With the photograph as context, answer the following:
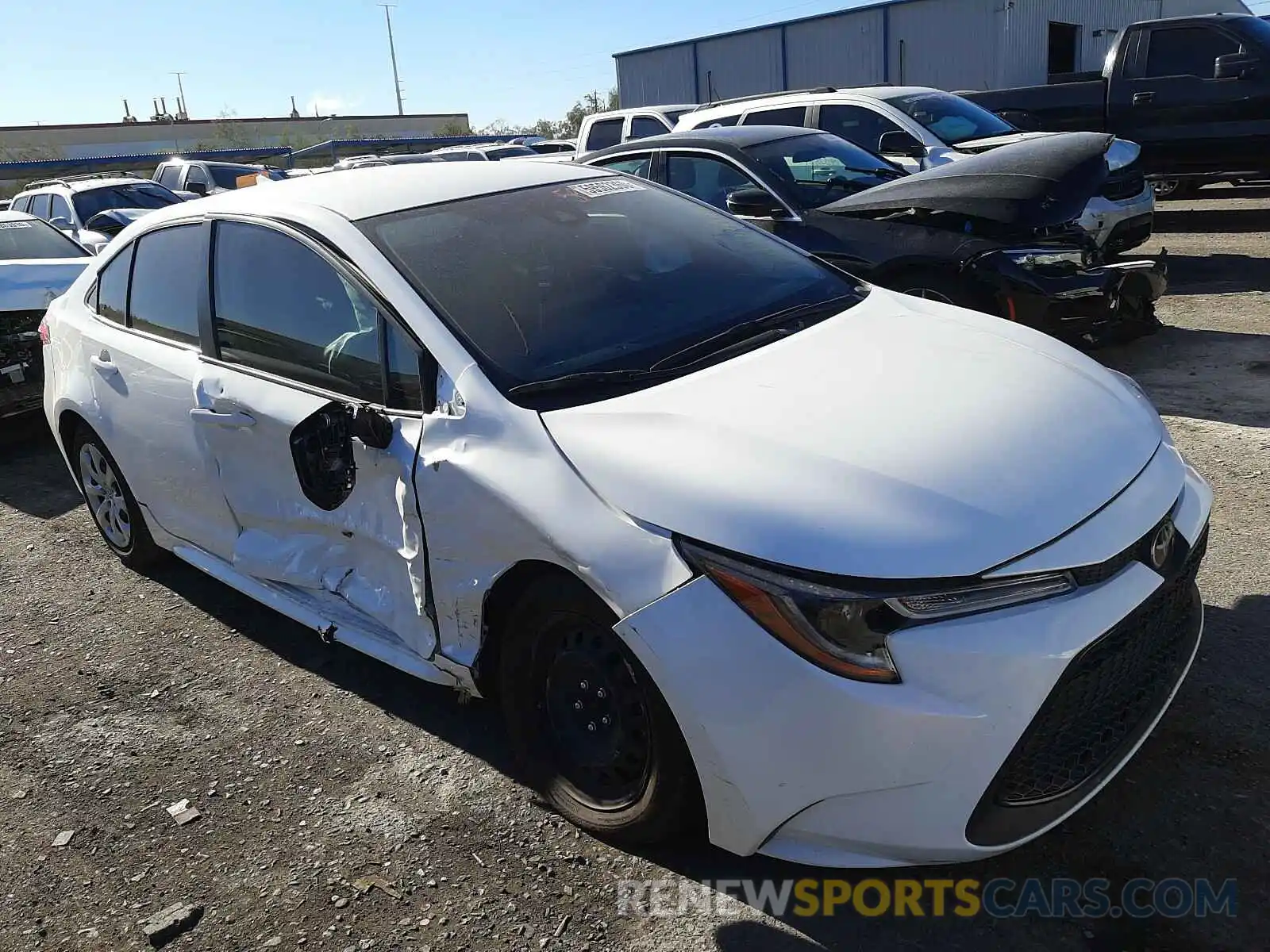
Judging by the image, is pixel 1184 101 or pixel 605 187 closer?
pixel 605 187

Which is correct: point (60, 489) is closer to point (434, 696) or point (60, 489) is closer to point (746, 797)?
point (434, 696)

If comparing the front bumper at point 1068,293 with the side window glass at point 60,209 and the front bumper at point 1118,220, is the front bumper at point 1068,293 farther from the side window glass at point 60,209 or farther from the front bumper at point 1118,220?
the side window glass at point 60,209

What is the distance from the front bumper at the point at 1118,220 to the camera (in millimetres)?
7824

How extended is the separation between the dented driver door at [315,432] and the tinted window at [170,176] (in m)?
16.7

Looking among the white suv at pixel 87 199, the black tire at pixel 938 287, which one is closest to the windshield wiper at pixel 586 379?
the black tire at pixel 938 287

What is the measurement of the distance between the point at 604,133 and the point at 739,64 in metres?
24.6

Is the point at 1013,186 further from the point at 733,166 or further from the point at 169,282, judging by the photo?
the point at 169,282

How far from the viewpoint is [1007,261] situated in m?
5.83

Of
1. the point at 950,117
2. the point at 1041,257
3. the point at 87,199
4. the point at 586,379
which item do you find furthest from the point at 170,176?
the point at 586,379

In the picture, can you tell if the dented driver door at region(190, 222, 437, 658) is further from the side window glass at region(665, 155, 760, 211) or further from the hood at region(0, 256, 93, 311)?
the hood at region(0, 256, 93, 311)

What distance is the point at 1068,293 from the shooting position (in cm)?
577

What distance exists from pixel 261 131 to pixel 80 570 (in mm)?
56527

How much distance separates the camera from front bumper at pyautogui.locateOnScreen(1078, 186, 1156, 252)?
782 centimetres

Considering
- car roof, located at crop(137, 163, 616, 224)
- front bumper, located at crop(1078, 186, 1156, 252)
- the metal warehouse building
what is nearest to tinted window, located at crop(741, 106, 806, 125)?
front bumper, located at crop(1078, 186, 1156, 252)
